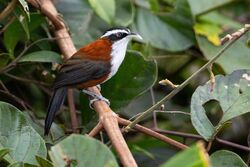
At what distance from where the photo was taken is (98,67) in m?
2.92

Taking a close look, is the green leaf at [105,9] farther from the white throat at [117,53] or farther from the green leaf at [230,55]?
the green leaf at [230,55]

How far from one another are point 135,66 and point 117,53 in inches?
10.9

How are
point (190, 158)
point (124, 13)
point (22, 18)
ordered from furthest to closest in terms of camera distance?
point (124, 13)
point (22, 18)
point (190, 158)

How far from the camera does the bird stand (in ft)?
8.79

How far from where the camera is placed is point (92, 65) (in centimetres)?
292

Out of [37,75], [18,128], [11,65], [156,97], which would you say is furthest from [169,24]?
[18,128]

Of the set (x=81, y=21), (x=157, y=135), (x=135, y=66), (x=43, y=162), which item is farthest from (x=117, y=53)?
(x=43, y=162)

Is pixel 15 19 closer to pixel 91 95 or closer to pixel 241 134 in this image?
pixel 91 95

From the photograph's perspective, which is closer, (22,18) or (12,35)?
(22,18)

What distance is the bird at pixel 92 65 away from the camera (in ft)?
8.79

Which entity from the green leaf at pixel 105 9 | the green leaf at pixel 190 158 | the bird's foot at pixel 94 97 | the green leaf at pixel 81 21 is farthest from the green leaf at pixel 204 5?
the green leaf at pixel 190 158

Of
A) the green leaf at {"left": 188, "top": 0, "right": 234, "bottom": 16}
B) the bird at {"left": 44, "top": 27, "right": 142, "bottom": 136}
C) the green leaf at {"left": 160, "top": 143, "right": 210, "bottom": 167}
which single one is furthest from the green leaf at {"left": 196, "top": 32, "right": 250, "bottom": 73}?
the green leaf at {"left": 160, "top": 143, "right": 210, "bottom": 167}

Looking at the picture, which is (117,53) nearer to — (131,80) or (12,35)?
(131,80)

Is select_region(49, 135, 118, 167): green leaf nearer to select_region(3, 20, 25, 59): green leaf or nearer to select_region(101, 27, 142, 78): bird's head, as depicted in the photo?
select_region(3, 20, 25, 59): green leaf
